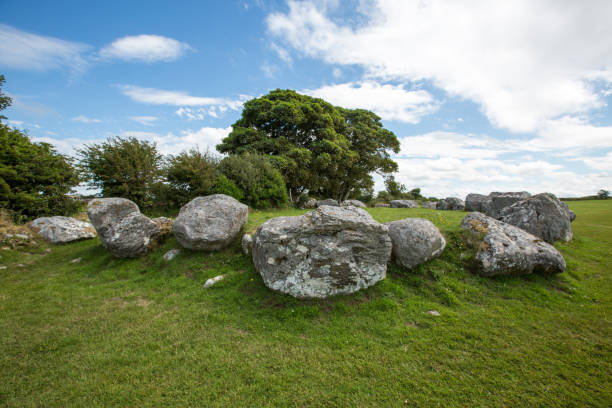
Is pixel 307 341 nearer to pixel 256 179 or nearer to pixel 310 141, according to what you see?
pixel 256 179

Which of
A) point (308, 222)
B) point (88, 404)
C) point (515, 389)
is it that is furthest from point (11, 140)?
point (515, 389)

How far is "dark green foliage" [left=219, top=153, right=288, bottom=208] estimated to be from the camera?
51.3 feet

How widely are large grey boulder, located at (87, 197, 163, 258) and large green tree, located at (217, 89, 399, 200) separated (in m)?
11.9

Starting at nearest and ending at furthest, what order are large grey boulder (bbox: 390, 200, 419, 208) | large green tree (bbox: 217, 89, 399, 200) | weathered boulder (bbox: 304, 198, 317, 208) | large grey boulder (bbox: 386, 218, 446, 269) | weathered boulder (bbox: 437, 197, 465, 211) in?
1. large grey boulder (bbox: 386, 218, 446, 269)
2. large green tree (bbox: 217, 89, 399, 200)
3. weathered boulder (bbox: 437, 197, 465, 211)
4. weathered boulder (bbox: 304, 198, 317, 208)
5. large grey boulder (bbox: 390, 200, 419, 208)

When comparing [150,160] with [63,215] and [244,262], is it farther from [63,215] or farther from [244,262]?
[244,262]

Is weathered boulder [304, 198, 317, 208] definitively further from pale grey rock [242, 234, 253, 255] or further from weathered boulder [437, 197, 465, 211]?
pale grey rock [242, 234, 253, 255]

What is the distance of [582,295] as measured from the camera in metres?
6.18

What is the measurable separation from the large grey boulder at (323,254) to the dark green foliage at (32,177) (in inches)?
571

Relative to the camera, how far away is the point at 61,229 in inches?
435

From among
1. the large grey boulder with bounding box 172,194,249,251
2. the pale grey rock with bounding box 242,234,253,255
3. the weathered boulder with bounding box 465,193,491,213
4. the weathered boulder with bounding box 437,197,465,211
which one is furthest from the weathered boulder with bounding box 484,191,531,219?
the large grey boulder with bounding box 172,194,249,251

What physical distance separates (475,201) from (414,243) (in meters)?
17.4

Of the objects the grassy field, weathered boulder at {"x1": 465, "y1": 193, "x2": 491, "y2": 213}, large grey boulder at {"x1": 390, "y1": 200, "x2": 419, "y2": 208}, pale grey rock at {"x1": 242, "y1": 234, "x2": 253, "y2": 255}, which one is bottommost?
the grassy field

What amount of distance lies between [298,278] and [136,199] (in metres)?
12.8

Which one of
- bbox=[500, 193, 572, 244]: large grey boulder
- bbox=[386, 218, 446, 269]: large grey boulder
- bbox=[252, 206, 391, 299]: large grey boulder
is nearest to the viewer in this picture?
bbox=[252, 206, 391, 299]: large grey boulder
